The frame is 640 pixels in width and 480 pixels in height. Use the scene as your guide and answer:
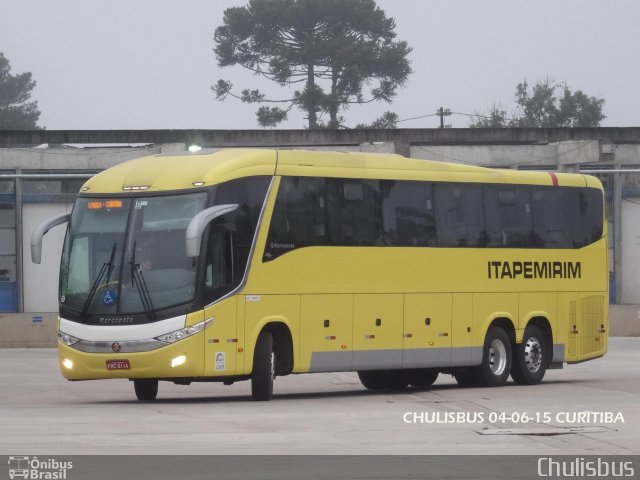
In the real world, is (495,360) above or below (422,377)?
above

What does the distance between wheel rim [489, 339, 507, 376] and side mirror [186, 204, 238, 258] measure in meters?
6.42

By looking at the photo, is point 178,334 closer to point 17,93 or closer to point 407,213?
point 407,213

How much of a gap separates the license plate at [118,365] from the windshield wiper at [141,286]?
675 millimetres

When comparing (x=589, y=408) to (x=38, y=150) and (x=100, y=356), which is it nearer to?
(x=100, y=356)

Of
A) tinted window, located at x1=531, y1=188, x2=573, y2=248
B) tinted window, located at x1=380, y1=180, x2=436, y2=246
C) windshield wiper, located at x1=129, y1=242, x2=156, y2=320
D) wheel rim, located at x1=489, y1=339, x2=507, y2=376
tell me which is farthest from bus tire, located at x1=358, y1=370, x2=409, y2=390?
windshield wiper, located at x1=129, y1=242, x2=156, y2=320

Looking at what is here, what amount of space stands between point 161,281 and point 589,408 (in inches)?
223

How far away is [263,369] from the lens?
2178cm

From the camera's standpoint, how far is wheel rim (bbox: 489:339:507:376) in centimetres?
2619

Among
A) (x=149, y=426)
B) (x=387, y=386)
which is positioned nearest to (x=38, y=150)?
(x=387, y=386)

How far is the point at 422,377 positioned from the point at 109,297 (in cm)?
715

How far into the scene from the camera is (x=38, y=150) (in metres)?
60.3

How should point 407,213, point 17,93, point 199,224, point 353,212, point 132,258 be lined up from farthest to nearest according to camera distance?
point 17,93
point 407,213
point 353,212
point 132,258
point 199,224
